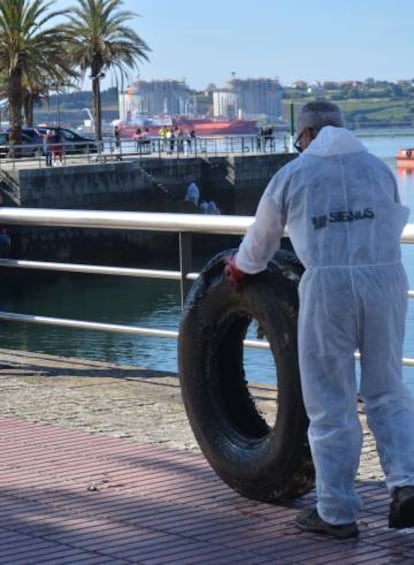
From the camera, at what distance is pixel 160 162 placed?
53312mm

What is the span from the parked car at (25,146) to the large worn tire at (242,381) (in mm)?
41930

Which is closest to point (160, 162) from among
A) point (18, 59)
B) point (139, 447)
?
point (18, 59)

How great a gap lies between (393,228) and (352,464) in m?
0.86

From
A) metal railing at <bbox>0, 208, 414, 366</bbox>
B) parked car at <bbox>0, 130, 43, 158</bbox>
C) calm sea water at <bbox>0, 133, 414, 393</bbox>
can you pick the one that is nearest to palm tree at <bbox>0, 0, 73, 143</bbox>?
parked car at <bbox>0, 130, 43, 158</bbox>

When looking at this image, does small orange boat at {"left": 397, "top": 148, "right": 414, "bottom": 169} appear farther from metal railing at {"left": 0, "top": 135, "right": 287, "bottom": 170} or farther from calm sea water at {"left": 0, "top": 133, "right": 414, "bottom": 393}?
calm sea water at {"left": 0, "top": 133, "right": 414, "bottom": 393}

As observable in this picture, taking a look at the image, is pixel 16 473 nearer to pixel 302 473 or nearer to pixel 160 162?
pixel 302 473

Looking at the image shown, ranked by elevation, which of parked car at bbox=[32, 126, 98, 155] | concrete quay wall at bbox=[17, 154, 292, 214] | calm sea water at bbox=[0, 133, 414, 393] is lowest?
calm sea water at bbox=[0, 133, 414, 393]

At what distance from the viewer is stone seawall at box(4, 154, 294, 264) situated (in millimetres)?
44000

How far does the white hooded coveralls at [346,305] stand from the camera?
4801 mm

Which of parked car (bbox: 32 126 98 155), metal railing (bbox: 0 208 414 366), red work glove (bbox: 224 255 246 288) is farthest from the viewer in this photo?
parked car (bbox: 32 126 98 155)

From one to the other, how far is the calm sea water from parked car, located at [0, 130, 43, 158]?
28.7ft

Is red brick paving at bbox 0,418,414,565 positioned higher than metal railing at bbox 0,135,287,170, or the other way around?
red brick paving at bbox 0,418,414,565

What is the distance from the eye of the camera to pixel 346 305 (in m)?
4.78

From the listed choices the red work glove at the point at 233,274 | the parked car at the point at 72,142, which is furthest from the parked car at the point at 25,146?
the red work glove at the point at 233,274
